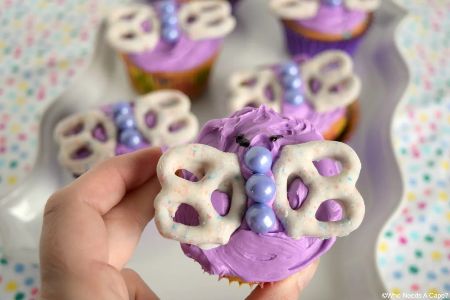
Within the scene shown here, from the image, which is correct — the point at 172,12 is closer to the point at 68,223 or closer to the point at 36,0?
the point at 36,0

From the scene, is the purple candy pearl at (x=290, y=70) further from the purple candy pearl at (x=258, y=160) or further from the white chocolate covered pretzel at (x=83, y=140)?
the purple candy pearl at (x=258, y=160)

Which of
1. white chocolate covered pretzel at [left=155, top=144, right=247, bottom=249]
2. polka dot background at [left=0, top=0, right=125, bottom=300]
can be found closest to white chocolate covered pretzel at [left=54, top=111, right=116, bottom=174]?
polka dot background at [left=0, top=0, right=125, bottom=300]

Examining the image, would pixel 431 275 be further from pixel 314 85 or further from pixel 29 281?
pixel 29 281

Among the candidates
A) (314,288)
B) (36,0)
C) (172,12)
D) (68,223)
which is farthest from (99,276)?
(36,0)

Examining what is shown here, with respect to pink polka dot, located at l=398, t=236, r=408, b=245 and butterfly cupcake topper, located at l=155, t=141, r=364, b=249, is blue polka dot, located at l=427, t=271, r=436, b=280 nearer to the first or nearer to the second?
pink polka dot, located at l=398, t=236, r=408, b=245

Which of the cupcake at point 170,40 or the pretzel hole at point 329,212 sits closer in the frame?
the pretzel hole at point 329,212

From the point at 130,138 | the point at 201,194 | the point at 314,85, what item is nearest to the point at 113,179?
the point at 201,194

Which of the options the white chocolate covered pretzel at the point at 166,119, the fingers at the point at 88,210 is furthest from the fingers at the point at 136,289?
the white chocolate covered pretzel at the point at 166,119
